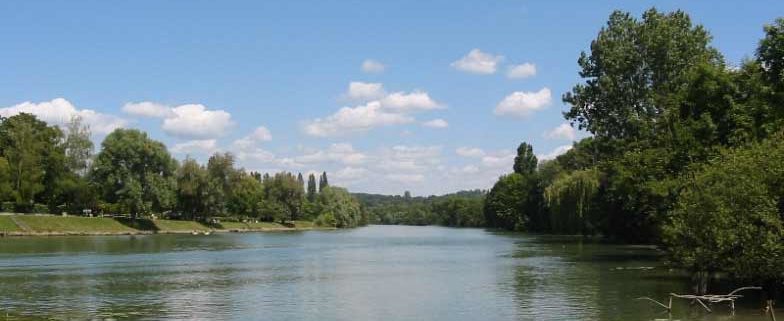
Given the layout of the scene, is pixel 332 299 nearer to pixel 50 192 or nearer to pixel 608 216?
pixel 608 216

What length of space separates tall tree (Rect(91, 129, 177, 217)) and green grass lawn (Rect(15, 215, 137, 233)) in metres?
4.25

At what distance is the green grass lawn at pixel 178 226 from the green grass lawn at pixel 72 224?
9.89m

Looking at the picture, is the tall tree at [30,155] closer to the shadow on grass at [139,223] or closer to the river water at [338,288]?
the shadow on grass at [139,223]

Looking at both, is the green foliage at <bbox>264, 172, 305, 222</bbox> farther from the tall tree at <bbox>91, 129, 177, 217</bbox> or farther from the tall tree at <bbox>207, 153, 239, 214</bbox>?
the tall tree at <bbox>91, 129, 177, 217</bbox>

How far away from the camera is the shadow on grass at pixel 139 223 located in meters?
123

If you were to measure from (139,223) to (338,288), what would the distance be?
92322mm

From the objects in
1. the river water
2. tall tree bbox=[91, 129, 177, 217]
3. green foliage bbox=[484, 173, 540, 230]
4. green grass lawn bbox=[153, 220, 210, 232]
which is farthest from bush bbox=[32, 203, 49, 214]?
green foliage bbox=[484, 173, 540, 230]

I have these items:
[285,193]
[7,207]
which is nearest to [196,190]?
[7,207]

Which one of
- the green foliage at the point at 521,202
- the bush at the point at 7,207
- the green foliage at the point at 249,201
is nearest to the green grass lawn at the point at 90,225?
the bush at the point at 7,207

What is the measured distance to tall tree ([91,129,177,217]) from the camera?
12131 cm

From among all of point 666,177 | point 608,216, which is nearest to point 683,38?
point 666,177

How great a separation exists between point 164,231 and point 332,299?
99711 mm

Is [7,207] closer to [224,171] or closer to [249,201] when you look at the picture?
[224,171]

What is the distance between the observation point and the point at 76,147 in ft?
414
